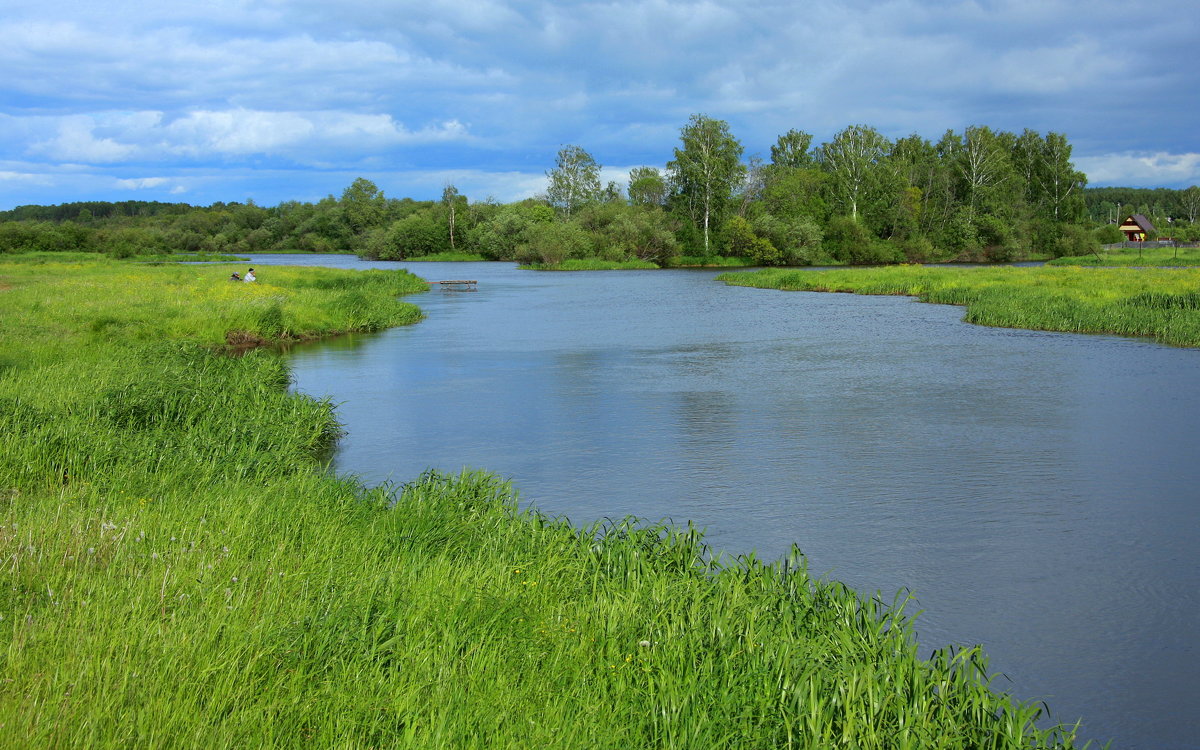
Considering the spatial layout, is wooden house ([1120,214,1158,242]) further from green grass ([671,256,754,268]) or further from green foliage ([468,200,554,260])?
green foliage ([468,200,554,260])

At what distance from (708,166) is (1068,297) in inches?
2000

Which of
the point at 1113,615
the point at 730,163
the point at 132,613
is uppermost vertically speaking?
the point at 730,163

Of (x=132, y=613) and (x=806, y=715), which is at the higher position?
(x=132, y=613)

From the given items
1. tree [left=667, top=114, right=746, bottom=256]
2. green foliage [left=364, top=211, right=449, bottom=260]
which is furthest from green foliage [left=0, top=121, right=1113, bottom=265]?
green foliage [left=364, top=211, right=449, bottom=260]

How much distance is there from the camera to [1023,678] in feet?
18.1

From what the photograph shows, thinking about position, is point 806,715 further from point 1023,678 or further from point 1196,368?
point 1196,368

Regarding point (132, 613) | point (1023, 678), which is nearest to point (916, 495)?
point (1023, 678)

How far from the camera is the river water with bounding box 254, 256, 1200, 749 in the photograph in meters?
6.22

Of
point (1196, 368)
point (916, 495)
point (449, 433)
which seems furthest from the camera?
point (1196, 368)

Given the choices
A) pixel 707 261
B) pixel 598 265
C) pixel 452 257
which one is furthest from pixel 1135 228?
pixel 452 257

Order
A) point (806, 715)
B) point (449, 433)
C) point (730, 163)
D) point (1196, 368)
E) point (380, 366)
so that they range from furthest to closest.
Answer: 1. point (730, 163)
2. point (380, 366)
3. point (1196, 368)
4. point (449, 433)
5. point (806, 715)

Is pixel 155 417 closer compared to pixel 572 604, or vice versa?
pixel 572 604

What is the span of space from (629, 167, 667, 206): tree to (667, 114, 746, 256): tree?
13341 mm

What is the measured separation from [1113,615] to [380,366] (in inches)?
605
